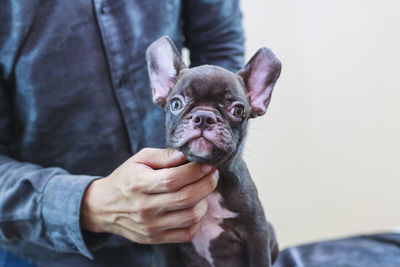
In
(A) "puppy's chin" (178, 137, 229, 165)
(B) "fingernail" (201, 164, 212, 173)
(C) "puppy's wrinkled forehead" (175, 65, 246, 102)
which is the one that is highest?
(C) "puppy's wrinkled forehead" (175, 65, 246, 102)

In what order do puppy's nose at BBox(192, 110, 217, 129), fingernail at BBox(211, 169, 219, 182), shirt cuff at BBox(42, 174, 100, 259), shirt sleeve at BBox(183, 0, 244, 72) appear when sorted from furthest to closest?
shirt sleeve at BBox(183, 0, 244, 72)
shirt cuff at BBox(42, 174, 100, 259)
fingernail at BBox(211, 169, 219, 182)
puppy's nose at BBox(192, 110, 217, 129)

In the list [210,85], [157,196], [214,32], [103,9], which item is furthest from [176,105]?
[214,32]

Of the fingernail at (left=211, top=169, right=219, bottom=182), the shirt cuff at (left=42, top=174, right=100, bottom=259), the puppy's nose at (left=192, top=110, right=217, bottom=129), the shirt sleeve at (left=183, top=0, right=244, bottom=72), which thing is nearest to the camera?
the puppy's nose at (left=192, top=110, right=217, bottom=129)

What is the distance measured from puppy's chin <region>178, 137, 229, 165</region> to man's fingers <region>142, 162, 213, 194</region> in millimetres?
61

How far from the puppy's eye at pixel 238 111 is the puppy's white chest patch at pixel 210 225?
0.50 feet

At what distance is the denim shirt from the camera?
0.71 m

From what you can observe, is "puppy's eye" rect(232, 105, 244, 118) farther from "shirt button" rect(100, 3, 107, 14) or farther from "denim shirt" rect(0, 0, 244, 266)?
"shirt button" rect(100, 3, 107, 14)

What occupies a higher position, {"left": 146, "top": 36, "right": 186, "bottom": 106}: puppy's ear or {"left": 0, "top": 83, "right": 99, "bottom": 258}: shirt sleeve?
{"left": 146, "top": 36, "right": 186, "bottom": 106}: puppy's ear

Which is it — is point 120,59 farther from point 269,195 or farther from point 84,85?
point 269,195

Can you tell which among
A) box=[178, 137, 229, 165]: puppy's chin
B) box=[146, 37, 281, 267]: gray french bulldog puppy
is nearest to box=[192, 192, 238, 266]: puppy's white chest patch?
box=[146, 37, 281, 267]: gray french bulldog puppy

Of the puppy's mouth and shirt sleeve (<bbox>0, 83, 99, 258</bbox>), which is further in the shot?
shirt sleeve (<bbox>0, 83, 99, 258</bbox>)

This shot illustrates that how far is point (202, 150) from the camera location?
1.57 ft

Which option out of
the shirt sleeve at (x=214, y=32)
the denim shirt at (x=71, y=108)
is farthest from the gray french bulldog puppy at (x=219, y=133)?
the shirt sleeve at (x=214, y=32)

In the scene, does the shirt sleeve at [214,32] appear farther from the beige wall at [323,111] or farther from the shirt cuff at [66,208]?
the shirt cuff at [66,208]
